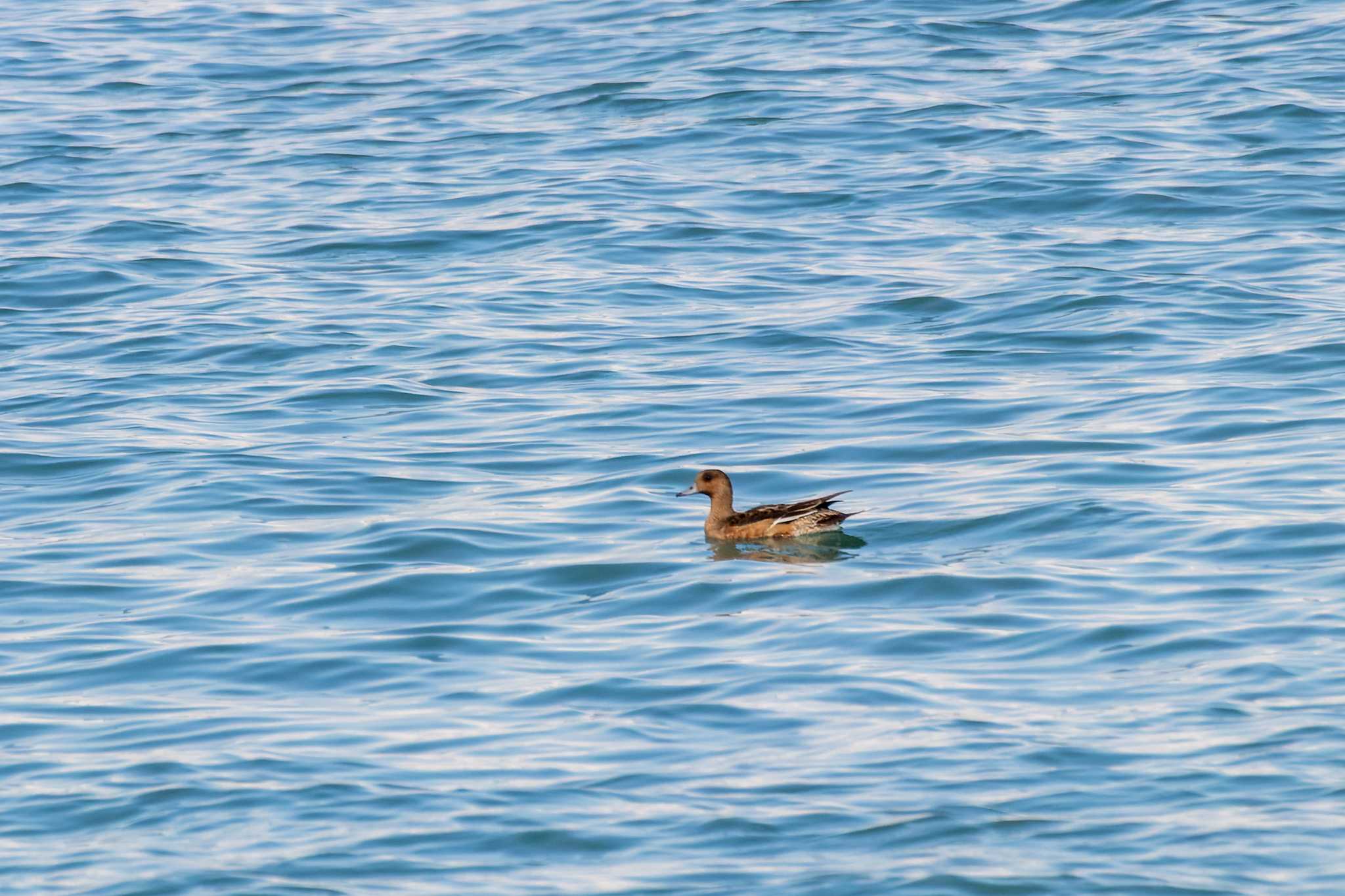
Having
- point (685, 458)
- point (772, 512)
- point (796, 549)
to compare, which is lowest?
point (796, 549)

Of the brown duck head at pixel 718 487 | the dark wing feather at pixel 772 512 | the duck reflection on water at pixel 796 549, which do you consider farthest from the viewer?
the brown duck head at pixel 718 487

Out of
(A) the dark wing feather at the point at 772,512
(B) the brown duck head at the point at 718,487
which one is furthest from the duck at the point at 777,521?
(B) the brown duck head at the point at 718,487

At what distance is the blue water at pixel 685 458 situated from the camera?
7.65 metres

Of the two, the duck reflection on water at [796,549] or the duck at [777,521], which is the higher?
the duck at [777,521]

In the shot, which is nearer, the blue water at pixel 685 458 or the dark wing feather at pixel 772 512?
the blue water at pixel 685 458

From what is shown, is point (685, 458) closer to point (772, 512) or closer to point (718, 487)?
point (718, 487)

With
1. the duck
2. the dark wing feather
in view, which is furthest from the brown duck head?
the dark wing feather

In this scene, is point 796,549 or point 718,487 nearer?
point 796,549

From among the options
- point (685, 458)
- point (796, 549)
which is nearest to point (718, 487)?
point (796, 549)

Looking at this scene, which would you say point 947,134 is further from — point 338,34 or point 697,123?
point 338,34

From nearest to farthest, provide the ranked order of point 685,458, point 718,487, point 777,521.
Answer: point 777,521
point 718,487
point 685,458

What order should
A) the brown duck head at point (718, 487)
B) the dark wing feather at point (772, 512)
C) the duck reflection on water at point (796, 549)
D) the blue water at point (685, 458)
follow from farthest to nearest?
the brown duck head at point (718, 487) → the dark wing feather at point (772, 512) → the duck reflection on water at point (796, 549) → the blue water at point (685, 458)

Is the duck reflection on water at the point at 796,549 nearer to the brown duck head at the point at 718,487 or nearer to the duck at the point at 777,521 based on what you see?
the duck at the point at 777,521

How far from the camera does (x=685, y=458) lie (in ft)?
43.0
